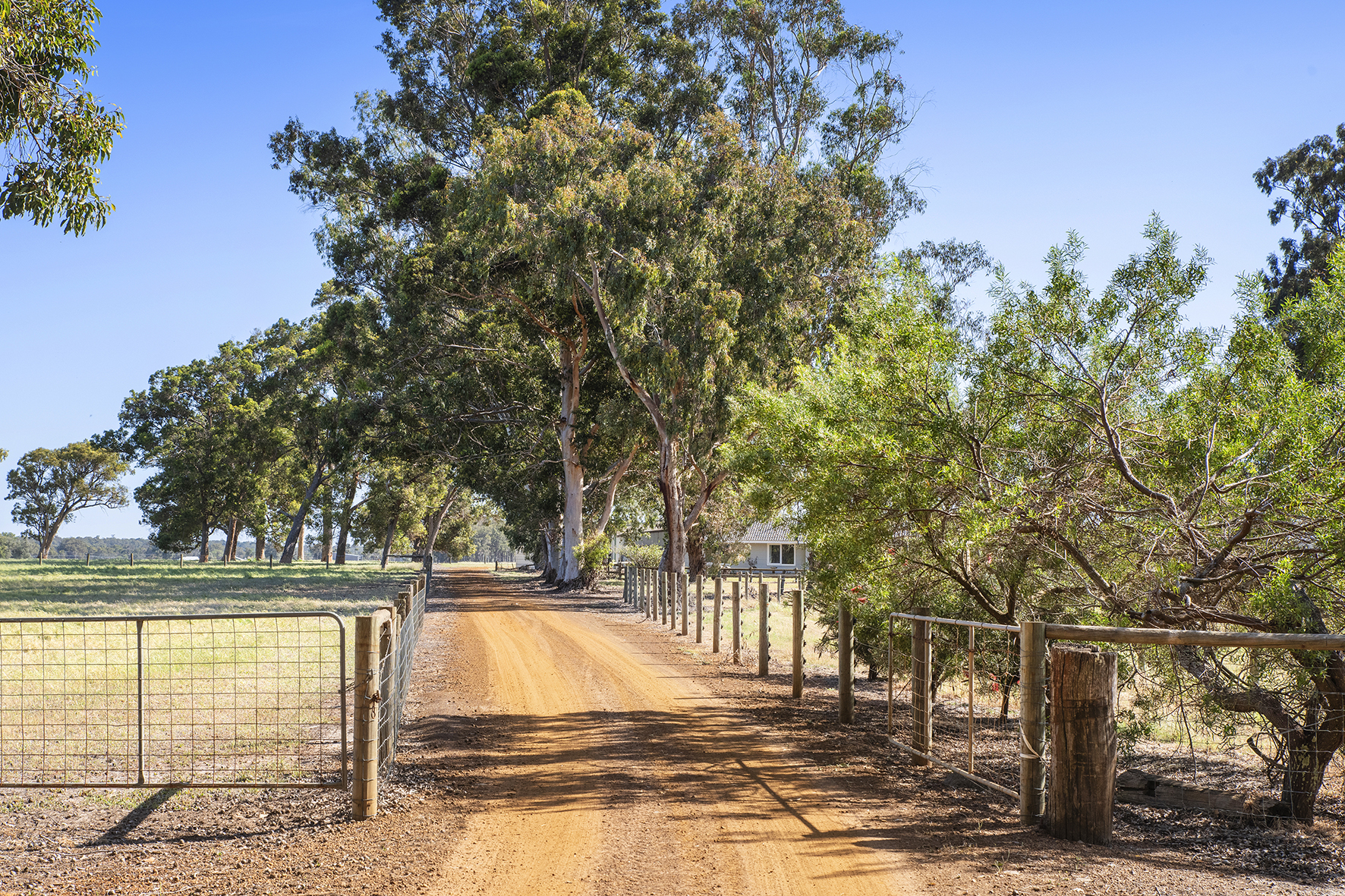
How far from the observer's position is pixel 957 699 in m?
12.8

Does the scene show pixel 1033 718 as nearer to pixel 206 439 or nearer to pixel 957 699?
pixel 957 699

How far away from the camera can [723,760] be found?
8398 millimetres

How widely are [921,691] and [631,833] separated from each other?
10.0 feet

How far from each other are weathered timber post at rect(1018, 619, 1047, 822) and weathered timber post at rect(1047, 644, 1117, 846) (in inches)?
8.8

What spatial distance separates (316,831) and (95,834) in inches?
53.5

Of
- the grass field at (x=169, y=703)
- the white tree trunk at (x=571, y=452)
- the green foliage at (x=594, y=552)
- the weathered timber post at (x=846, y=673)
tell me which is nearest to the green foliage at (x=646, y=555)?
the white tree trunk at (x=571, y=452)

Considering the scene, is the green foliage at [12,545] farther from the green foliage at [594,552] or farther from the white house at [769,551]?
the green foliage at [594,552]

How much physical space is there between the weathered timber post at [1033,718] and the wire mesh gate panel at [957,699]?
0.89m

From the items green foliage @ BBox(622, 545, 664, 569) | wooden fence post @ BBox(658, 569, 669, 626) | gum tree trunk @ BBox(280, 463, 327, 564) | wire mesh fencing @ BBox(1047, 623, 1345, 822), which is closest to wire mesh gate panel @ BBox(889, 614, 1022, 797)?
wire mesh fencing @ BBox(1047, 623, 1345, 822)

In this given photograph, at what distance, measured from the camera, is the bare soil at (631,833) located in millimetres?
5324

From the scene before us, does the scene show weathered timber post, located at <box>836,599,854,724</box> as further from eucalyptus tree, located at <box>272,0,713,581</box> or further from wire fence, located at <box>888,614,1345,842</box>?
eucalyptus tree, located at <box>272,0,713,581</box>

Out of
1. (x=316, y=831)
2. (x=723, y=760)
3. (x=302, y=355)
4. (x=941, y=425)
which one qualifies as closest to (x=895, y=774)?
(x=723, y=760)

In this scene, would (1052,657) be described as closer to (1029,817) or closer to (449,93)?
(1029,817)

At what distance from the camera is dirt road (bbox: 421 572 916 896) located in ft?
17.7
